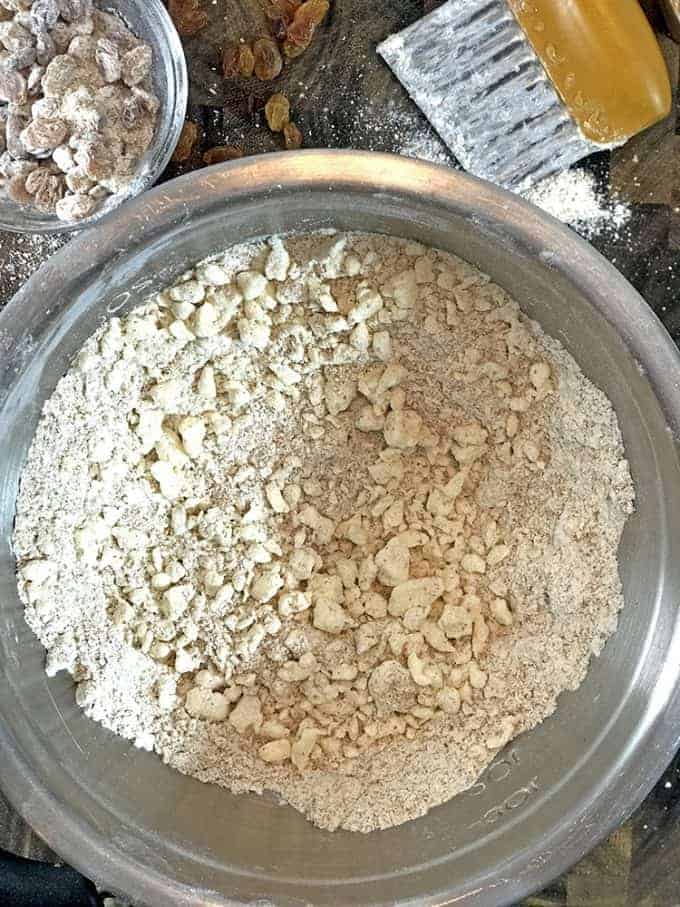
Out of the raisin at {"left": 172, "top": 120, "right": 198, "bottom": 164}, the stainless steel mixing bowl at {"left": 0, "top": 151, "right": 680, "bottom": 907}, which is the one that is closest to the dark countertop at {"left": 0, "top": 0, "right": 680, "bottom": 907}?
the raisin at {"left": 172, "top": 120, "right": 198, "bottom": 164}

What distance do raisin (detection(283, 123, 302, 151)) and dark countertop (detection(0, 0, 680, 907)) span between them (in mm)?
12

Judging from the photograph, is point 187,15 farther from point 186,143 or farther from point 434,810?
point 434,810

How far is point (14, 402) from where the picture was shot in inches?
37.6

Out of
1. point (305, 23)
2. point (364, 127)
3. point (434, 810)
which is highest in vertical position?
point (305, 23)

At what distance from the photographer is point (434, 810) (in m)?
1.01

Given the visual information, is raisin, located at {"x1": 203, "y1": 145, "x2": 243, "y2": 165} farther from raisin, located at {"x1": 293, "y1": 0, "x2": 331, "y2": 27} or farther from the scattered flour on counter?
the scattered flour on counter

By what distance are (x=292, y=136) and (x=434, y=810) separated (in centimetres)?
68

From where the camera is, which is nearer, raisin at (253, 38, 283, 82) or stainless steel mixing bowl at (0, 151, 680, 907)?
stainless steel mixing bowl at (0, 151, 680, 907)

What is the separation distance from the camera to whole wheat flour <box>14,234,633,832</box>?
1.00m

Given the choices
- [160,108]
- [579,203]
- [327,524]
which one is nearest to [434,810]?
[327,524]

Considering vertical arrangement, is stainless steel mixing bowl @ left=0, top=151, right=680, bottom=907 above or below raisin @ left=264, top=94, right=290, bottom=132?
below

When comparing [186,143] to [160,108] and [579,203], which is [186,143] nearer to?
[160,108]

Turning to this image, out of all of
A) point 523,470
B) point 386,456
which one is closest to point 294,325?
point 386,456

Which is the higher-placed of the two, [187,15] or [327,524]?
[187,15]
